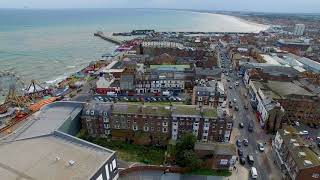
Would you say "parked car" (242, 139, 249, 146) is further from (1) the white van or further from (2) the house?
(2) the house

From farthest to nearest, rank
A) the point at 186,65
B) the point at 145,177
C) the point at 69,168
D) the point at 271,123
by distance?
the point at 186,65, the point at 271,123, the point at 145,177, the point at 69,168

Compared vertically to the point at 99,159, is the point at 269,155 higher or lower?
lower

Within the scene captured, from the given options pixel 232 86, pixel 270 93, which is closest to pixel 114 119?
pixel 270 93

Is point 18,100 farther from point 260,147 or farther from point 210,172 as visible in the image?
point 260,147

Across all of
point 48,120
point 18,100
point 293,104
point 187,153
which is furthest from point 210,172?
point 18,100

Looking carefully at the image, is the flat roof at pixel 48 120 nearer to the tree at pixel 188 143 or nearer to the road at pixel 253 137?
the tree at pixel 188 143

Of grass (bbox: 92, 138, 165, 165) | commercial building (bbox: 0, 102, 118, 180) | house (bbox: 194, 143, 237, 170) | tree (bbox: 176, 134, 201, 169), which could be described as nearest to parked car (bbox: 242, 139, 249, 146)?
house (bbox: 194, 143, 237, 170)

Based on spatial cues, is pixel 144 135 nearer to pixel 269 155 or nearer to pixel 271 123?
pixel 269 155
